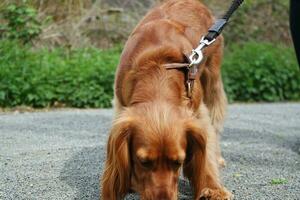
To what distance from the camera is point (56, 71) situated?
9664 millimetres

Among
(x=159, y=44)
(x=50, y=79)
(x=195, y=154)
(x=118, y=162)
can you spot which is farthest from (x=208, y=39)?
(x=50, y=79)

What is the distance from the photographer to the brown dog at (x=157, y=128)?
3.31 m

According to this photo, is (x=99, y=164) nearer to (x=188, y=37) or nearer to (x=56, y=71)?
(x=188, y=37)

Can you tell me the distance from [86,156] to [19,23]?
5519 millimetres

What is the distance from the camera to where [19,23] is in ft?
33.9

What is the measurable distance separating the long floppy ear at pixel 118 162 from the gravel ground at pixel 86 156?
2.09 ft

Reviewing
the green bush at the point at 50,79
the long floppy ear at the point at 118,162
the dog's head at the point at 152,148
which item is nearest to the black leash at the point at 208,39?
the dog's head at the point at 152,148

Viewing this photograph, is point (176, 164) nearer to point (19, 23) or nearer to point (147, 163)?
point (147, 163)

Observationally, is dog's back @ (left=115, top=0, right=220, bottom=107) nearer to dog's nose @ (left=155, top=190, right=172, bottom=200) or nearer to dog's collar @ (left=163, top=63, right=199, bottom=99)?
dog's collar @ (left=163, top=63, right=199, bottom=99)

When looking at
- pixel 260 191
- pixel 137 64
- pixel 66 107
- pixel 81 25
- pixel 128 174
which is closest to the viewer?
pixel 128 174

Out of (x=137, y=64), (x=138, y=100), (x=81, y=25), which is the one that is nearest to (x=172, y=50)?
(x=137, y=64)

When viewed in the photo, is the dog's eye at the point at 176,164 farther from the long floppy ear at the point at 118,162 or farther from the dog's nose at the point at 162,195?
the long floppy ear at the point at 118,162

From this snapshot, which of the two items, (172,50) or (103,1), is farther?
(103,1)

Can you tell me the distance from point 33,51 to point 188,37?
637 cm
